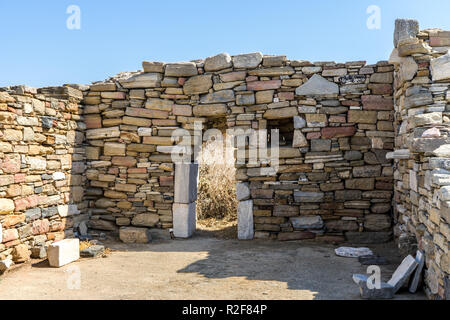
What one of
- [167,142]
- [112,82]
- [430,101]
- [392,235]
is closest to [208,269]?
[167,142]

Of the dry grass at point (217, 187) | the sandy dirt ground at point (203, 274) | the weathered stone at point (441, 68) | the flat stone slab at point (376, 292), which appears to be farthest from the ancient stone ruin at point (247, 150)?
the dry grass at point (217, 187)

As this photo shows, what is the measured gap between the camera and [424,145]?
147 inches

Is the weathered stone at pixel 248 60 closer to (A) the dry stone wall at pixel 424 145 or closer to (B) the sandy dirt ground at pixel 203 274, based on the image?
(A) the dry stone wall at pixel 424 145

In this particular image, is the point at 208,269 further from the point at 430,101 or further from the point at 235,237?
the point at 430,101

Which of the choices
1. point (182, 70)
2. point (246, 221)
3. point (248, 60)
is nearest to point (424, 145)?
point (246, 221)

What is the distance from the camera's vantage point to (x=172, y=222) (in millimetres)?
6375

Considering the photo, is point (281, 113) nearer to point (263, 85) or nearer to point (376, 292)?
point (263, 85)

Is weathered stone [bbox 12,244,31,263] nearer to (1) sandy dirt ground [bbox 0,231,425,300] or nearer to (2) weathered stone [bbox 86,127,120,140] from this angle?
(1) sandy dirt ground [bbox 0,231,425,300]

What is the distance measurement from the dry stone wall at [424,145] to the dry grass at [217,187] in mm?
3993

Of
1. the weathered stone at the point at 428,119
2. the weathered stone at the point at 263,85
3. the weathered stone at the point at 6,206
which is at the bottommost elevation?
the weathered stone at the point at 6,206

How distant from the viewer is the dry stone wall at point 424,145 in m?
3.14

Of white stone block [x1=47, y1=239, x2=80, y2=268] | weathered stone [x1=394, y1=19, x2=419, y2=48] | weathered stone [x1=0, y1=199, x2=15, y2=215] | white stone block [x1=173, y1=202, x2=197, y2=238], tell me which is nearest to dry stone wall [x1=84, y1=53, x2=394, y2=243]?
white stone block [x1=173, y1=202, x2=197, y2=238]

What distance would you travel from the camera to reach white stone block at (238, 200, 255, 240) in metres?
6.12

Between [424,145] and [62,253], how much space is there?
481 centimetres
